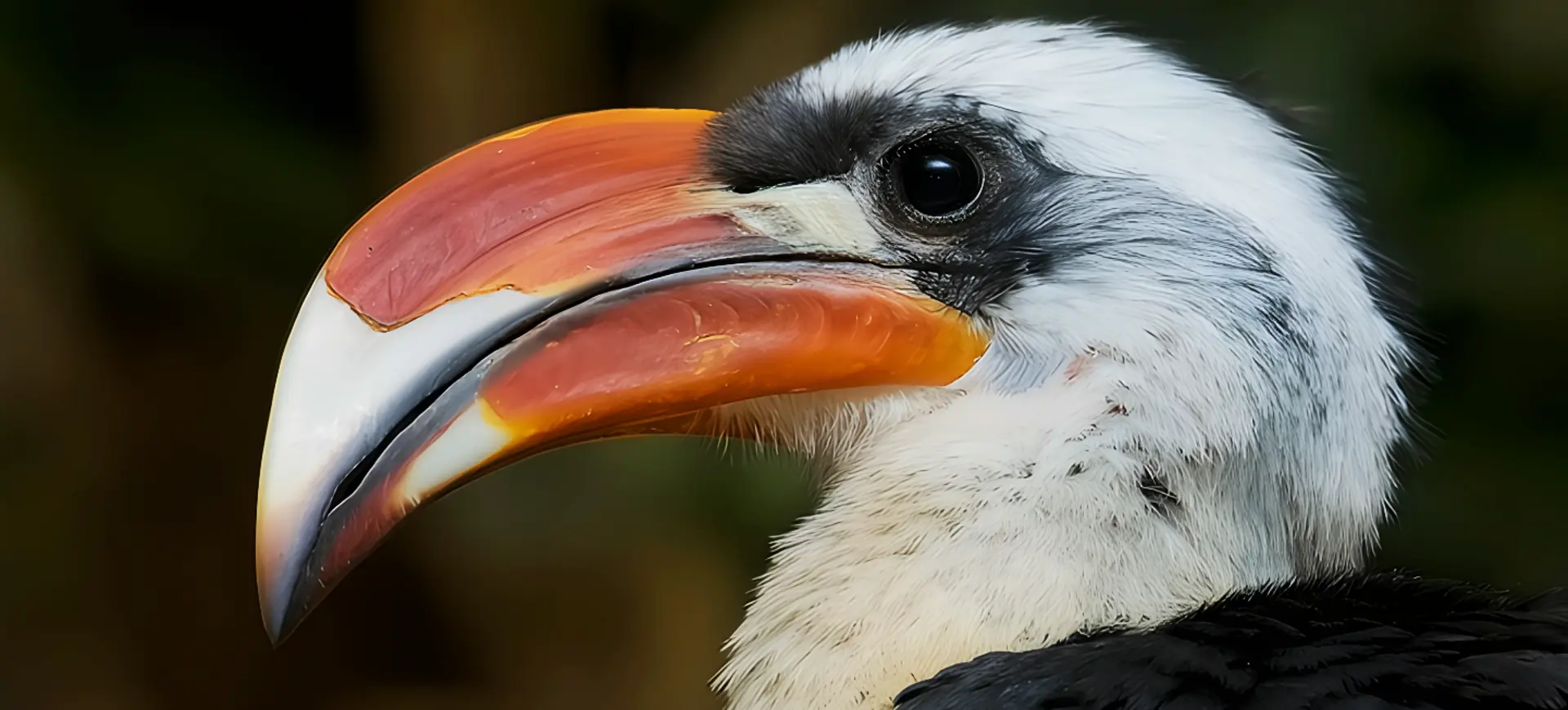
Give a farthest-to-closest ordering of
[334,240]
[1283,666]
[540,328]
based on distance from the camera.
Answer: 1. [334,240]
2. [540,328]
3. [1283,666]

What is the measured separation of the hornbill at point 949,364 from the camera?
0.69 meters

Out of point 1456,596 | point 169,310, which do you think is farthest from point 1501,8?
point 169,310

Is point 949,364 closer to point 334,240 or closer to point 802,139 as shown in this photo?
point 802,139

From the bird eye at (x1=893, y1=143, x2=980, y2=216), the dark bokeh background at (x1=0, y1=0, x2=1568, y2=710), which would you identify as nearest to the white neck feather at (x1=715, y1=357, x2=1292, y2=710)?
the bird eye at (x1=893, y1=143, x2=980, y2=216)

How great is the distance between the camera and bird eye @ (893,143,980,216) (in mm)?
786

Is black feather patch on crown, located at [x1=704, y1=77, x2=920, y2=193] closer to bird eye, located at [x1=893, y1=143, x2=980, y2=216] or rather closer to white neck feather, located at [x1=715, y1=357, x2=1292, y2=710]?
bird eye, located at [x1=893, y1=143, x2=980, y2=216]

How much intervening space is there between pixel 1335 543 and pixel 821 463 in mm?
324

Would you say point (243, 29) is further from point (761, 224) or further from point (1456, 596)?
point (1456, 596)

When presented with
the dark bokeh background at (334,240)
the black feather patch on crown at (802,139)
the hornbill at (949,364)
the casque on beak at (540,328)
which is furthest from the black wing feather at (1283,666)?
the dark bokeh background at (334,240)

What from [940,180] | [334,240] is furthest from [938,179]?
[334,240]

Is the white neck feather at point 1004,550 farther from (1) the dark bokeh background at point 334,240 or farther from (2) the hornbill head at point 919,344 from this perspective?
(1) the dark bokeh background at point 334,240

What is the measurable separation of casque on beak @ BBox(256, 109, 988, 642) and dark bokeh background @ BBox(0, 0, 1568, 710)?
0.75 metres

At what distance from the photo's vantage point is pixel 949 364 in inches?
30.1

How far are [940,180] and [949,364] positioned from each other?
0.39ft
